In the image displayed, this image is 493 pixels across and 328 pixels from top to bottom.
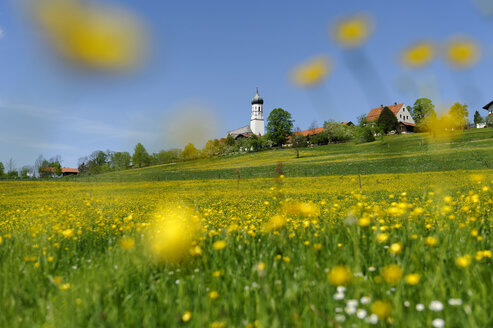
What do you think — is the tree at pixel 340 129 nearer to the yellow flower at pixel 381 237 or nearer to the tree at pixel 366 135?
the tree at pixel 366 135

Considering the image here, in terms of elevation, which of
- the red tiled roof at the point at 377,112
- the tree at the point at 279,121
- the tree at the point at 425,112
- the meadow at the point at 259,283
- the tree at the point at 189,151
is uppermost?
the tree at the point at 279,121

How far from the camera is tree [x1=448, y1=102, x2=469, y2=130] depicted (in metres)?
1.77

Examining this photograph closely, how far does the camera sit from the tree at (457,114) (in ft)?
5.80

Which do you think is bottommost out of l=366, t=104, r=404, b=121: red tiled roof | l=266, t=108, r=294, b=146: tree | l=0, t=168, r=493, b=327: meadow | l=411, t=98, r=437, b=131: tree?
l=0, t=168, r=493, b=327: meadow

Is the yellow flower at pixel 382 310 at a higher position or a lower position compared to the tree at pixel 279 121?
lower

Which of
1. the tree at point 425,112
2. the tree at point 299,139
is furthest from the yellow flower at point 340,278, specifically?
the tree at point 299,139

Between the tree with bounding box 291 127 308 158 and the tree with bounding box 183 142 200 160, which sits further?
the tree with bounding box 291 127 308 158

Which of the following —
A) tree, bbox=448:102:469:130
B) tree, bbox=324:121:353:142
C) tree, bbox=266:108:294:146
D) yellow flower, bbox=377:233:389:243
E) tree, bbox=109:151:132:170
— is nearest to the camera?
tree, bbox=448:102:469:130

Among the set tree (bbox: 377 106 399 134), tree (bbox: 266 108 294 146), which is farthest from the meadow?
tree (bbox: 266 108 294 146)

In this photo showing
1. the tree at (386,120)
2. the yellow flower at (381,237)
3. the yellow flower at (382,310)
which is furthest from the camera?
the yellow flower at (381,237)

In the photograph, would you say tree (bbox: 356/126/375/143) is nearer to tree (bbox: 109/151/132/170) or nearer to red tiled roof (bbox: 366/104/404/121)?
red tiled roof (bbox: 366/104/404/121)

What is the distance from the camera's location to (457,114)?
5.97ft

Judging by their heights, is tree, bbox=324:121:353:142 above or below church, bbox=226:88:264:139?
below

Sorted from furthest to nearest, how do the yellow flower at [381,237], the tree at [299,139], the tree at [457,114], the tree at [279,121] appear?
1. the tree at [279,121]
2. the tree at [299,139]
3. the yellow flower at [381,237]
4. the tree at [457,114]
